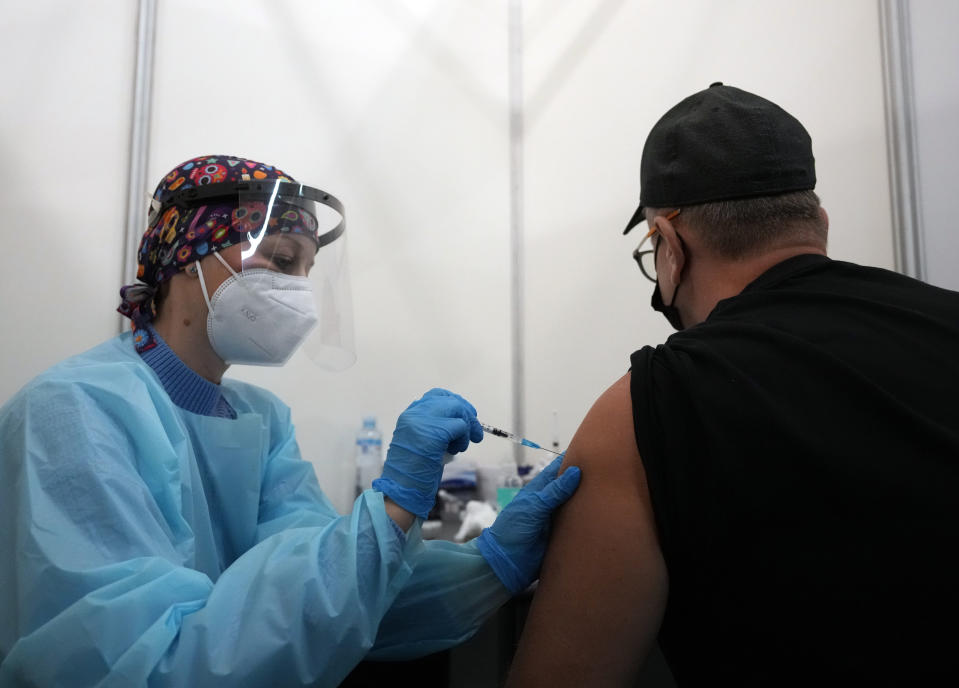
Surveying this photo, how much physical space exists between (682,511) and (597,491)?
0.47 ft

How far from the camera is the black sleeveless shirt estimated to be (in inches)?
23.4

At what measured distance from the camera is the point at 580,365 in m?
2.14

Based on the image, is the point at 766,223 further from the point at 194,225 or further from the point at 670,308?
the point at 194,225

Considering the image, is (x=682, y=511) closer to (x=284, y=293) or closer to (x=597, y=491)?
(x=597, y=491)

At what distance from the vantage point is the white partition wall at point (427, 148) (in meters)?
1.50

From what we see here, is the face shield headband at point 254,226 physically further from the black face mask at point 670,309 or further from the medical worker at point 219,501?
the black face mask at point 670,309

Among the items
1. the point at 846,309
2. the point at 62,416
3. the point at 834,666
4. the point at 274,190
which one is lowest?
the point at 834,666

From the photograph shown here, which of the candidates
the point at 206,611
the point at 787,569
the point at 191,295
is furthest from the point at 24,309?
the point at 787,569

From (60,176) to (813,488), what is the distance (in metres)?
1.83

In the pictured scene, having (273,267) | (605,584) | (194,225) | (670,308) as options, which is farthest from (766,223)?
(194,225)

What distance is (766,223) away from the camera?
0.88 meters

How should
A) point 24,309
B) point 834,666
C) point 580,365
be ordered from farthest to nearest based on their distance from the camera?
point 580,365, point 24,309, point 834,666

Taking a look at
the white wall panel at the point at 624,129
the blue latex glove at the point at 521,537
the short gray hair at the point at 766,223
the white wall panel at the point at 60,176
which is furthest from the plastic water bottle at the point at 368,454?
the short gray hair at the point at 766,223

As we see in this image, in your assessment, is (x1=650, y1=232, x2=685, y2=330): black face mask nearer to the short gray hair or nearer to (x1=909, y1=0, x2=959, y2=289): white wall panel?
the short gray hair
